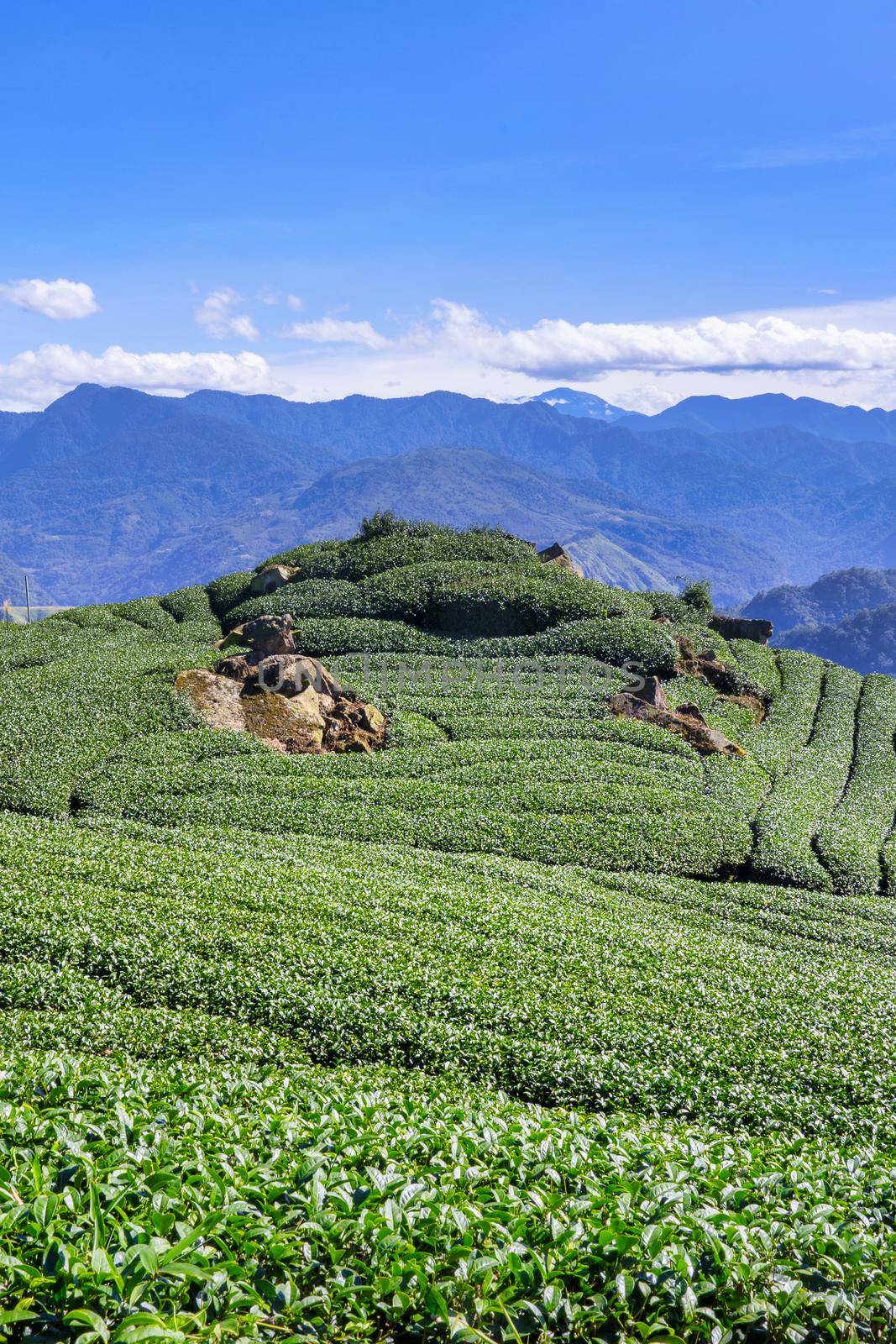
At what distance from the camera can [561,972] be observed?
807 inches

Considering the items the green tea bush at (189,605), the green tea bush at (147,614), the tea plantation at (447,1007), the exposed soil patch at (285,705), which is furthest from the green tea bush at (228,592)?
the exposed soil patch at (285,705)

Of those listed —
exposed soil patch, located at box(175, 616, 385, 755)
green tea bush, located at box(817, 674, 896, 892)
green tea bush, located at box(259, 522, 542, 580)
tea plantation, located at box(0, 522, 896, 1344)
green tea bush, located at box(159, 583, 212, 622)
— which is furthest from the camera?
green tea bush, located at box(159, 583, 212, 622)

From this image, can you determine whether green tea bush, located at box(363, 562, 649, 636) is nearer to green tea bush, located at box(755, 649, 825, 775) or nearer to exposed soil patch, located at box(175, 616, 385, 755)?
green tea bush, located at box(755, 649, 825, 775)

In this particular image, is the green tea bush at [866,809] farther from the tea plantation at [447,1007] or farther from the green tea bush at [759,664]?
the green tea bush at [759,664]

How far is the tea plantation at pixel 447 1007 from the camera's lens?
6773 millimetres

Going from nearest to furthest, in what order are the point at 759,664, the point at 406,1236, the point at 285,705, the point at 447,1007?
the point at 406,1236
the point at 447,1007
the point at 285,705
the point at 759,664

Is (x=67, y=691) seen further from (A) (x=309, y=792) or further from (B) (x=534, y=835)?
(B) (x=534, y=835)

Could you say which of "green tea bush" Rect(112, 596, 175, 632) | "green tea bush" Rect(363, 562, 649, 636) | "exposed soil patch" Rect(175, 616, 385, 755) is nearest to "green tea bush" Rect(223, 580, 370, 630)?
"green tea bush" Rect(363, 562, 649, 636)

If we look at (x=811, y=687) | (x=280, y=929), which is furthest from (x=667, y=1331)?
(x=811, y=687)

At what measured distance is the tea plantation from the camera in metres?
6.77

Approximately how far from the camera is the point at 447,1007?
1823cm

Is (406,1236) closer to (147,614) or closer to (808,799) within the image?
(808,799)

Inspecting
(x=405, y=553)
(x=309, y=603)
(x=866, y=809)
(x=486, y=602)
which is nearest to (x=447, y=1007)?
(x=866, y=809)

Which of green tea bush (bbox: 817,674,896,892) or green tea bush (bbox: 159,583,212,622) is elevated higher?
green tea bush (bbox: 159,583,212,622)
